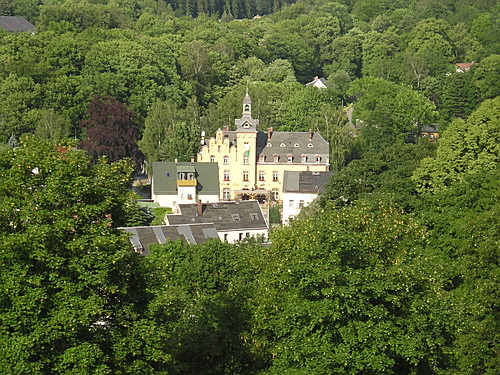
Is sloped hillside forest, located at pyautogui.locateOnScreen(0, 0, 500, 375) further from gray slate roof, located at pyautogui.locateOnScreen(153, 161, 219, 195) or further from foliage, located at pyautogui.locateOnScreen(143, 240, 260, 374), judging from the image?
gray slate roof, located at pyautogui.locateOnScreen(153, 161, 219, 195)

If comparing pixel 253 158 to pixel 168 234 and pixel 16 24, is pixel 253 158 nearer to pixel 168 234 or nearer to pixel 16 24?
pixel 168 234

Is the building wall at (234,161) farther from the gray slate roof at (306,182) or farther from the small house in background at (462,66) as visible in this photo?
the small house in background at (462,66)

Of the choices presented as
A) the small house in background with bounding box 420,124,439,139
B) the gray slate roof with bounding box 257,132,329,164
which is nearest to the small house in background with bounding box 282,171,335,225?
the gray slate roof with bounding box 257,132,329,164

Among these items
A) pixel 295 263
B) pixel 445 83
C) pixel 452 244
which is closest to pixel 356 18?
pixel 445 83

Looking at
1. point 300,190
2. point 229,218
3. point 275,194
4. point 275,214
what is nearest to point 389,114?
point 275,194

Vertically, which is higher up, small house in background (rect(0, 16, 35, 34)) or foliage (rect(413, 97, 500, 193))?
small house in background (rect(0, 16, 35, 34))
